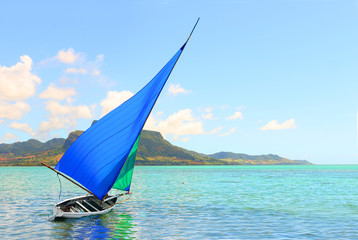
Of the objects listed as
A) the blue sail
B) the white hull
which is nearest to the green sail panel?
the white hull

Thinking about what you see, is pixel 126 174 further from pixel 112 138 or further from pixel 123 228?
pixel 123 228

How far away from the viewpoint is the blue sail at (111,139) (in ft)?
83.1

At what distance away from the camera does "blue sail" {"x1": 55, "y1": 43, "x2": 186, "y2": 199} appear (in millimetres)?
25344

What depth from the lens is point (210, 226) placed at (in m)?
25.8

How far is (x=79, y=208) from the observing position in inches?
1115

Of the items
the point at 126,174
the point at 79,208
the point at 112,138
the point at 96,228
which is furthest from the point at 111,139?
the point at 79,208

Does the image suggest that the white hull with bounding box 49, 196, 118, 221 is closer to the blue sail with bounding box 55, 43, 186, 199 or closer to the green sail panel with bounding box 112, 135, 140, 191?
the green sail panel with bounding box 112, 135, 140, 191

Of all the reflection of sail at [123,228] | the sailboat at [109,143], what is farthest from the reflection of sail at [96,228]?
the sailboat at [109,143]

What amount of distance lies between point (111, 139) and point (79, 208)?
7286 millimetres

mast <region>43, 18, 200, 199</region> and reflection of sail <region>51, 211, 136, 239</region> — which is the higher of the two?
mast <region>43, 18, 200, 199</region>

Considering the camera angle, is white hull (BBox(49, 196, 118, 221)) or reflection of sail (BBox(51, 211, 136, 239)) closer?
reflection of sail (BBox(51, 211, 136, 239))

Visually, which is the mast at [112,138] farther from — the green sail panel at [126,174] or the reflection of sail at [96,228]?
the green sail panel at [126,174]

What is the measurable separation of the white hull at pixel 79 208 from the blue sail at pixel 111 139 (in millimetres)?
2538

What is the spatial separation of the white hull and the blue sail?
254 cm
